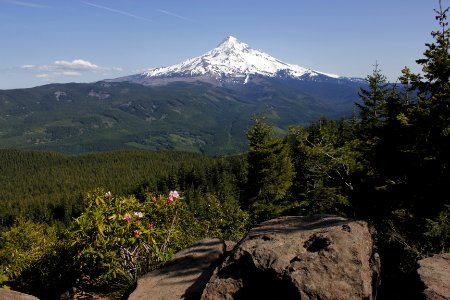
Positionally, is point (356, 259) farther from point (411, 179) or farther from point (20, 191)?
point (20, 191)

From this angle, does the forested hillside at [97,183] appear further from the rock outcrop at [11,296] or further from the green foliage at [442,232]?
the rock outcrop at [11,296]

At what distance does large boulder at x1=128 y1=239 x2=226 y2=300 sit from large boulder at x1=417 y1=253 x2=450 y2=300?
13.3 feet

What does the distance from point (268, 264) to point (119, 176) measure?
189816 mm

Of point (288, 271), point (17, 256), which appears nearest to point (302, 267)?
point (288, 271)

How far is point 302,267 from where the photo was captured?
6.31 metres

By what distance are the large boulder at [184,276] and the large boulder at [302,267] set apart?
0.76 meters

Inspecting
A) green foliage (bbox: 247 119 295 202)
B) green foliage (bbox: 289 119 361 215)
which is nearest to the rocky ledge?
green foliage (bbox: 289 119 361 215)

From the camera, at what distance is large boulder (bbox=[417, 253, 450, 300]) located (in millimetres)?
6254

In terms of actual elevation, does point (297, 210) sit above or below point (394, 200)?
below

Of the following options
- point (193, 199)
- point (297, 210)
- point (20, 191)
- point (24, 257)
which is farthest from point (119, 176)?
point (24, 257)

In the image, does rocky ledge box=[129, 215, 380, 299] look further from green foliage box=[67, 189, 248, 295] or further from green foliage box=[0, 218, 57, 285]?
green foliage box=[0, 218, 57, 285]

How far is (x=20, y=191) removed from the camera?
185 m

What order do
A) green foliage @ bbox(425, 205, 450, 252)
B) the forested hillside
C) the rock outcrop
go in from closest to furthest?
the rock outcrop
green foliage @ bbox(425, 205, 450, 252)
the forested hillside

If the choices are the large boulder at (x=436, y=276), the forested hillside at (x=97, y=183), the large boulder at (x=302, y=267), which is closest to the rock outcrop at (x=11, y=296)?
the large boulder at (x=302, y=267)
